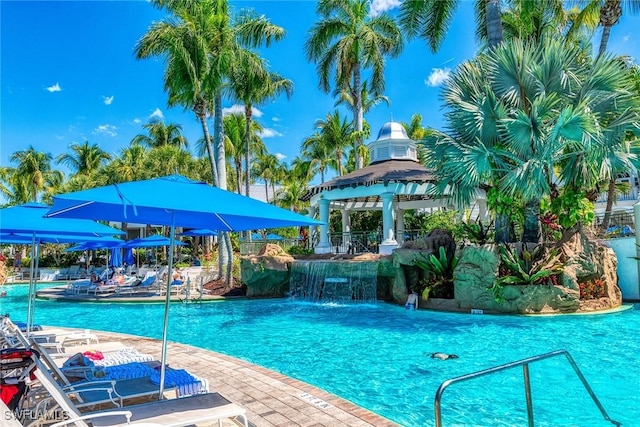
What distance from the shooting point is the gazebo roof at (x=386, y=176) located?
21203 millimetres

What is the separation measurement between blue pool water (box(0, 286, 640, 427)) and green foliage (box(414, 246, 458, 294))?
177cm

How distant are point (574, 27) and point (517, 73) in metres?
11.1

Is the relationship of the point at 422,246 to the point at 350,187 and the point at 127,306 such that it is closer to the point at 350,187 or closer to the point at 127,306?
the point at 350,187


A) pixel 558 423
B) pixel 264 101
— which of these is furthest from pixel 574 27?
pixel 558 423

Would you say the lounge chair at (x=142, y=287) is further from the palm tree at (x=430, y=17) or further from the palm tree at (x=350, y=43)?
the palm tree at (x=430, y=17)

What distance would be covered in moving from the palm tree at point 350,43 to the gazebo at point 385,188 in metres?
3.71

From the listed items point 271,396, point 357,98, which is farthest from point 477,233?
point 357,98

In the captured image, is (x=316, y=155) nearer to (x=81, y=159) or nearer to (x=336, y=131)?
(x=336, y=131)

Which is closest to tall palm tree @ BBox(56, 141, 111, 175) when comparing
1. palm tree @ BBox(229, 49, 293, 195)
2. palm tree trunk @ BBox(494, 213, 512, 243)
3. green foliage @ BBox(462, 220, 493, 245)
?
palm tree @ BBox(229, 49, 293, 195)

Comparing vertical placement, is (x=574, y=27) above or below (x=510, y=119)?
above

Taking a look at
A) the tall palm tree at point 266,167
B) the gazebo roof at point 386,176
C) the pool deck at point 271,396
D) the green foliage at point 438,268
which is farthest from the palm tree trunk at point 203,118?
the tall palm tree at point 266,167

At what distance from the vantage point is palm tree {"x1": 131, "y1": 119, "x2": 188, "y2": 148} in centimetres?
4891

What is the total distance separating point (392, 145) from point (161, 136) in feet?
103

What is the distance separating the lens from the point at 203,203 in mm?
4328
